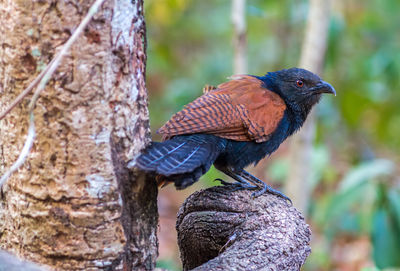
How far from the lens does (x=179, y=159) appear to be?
1.64m

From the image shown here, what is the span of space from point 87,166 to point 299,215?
2.90ft

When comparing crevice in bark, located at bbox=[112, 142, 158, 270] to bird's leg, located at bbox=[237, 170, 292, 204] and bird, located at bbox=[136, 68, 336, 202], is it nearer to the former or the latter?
bird, located at bbox=[136, 68, 336, 202]

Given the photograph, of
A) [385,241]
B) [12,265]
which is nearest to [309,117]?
[385,241]

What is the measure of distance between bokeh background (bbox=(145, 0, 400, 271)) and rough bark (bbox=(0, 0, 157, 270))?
2.13 metres

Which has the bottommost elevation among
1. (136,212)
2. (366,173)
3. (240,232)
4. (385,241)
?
(385,241)

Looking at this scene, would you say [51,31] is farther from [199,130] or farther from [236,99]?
[236,99]

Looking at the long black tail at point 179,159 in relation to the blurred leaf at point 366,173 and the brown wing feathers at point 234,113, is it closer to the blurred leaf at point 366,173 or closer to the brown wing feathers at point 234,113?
the brown wing feathers at point 234,113

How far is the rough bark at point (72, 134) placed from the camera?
53.4 inches

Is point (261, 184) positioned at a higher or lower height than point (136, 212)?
lower

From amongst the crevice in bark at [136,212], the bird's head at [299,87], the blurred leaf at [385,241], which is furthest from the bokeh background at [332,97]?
the crevice in bark at [136,212]

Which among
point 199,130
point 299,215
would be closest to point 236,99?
point 199,130

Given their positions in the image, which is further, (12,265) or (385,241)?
(385,241)

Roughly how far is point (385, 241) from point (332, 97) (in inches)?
95.2

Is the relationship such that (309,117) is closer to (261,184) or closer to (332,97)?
(261,184)
